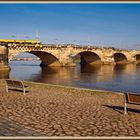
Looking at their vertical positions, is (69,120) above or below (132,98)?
below

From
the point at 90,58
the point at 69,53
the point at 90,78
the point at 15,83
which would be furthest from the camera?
the point at 90,58

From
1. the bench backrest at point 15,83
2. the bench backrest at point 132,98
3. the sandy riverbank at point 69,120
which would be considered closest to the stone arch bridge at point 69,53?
the bench backrest at point 15,83

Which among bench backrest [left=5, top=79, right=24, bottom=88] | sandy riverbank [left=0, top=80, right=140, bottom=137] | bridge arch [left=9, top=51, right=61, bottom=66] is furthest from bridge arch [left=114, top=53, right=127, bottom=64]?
sandy riverbank [left=0, top=80, right=140, bottom=137]

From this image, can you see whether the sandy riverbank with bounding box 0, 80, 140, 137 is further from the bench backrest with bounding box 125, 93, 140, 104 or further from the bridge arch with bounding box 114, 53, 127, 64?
the bridge arch with bounding box 114, 53, 127, 64

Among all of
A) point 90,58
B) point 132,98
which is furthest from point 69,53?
point 132,98

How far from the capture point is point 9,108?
10125 millimetres

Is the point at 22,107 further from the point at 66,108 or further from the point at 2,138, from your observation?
the point at 2,138

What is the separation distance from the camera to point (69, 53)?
2675 inches

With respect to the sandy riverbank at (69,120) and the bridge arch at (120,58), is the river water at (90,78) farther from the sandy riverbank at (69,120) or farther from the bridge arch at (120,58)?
the bridge arch at (120,58)

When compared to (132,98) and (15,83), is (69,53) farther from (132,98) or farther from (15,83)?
(132,98)

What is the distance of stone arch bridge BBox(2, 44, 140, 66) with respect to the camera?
5542 cm

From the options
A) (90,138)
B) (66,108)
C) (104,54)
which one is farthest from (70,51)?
(90,138)

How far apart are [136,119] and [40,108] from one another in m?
3.65

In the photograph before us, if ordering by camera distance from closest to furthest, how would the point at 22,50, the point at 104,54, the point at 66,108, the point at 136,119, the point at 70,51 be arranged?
the point at 136,119
the point at 66,108
the point at 22,50
the point at 70,51
the point at 104,54
